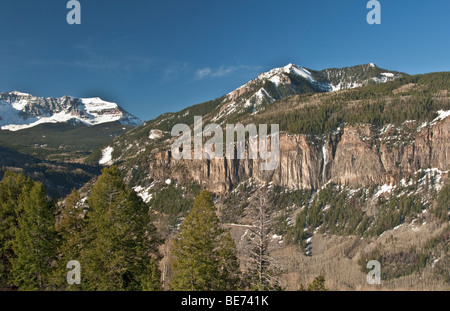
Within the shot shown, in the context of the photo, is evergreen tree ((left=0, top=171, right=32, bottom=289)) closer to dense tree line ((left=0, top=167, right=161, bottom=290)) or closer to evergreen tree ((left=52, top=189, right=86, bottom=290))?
dense tree line ((left=0, top=167, right=161, bottom=290))

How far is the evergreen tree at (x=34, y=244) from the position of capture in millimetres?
36062

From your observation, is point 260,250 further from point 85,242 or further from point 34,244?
point 34,244

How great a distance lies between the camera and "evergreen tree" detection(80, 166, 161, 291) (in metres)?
33.4

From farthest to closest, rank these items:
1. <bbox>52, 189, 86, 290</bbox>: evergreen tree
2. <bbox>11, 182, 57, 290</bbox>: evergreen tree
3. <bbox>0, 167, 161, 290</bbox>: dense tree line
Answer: <bbox>11, 182, 57, 290</bbox>: evergreen tree → <bbox>52, 189, 86, 290</bbox>: evergreen tree → <bbox>0, 167, 161, 290</bbox>: dense tree line

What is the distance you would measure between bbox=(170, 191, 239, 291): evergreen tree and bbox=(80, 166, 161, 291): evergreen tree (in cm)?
319

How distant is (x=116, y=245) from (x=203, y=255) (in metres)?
8.66

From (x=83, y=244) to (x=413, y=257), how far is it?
662 ft

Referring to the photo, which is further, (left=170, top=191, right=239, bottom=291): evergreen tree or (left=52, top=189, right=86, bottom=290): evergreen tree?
(left=52, top=189, right=86, bottom=290): evergreen tree

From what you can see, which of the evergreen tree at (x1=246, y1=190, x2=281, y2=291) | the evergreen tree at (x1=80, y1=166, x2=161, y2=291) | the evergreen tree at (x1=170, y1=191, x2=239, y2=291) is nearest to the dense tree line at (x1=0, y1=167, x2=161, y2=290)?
the evergreen tree at (x1=80, y1=166, x2=161, y2=291)

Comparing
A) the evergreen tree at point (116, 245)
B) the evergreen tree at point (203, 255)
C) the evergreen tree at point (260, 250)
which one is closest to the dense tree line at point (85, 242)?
the evergreen tree at point (116, 245)

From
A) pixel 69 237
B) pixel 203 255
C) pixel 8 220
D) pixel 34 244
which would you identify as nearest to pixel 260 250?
pixel 203 255

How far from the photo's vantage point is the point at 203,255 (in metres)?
32.7
